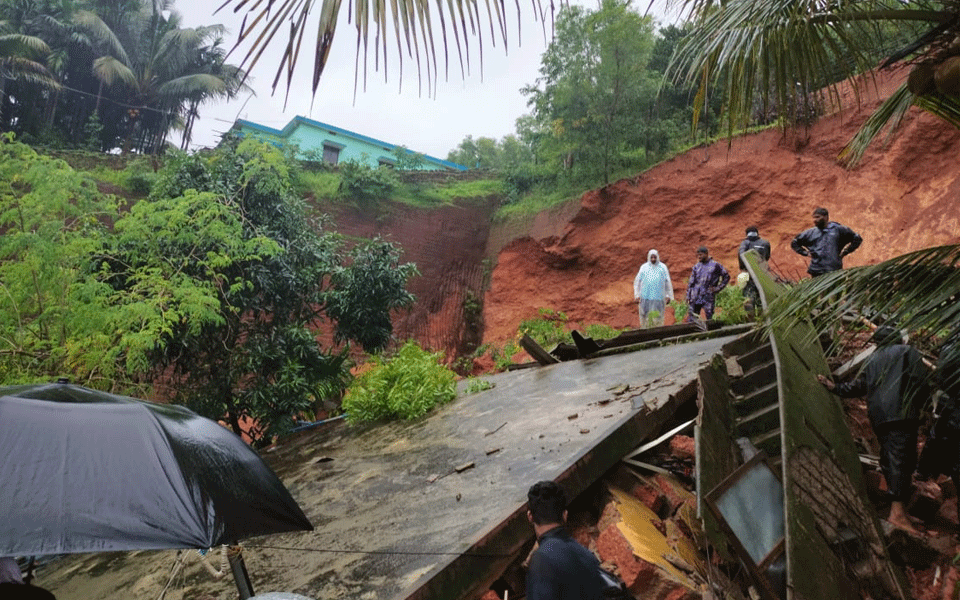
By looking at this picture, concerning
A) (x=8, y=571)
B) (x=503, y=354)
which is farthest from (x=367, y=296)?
(x=8, y=571)

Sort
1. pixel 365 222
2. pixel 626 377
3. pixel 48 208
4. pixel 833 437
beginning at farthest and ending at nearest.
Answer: pixel 365 222
pixel 48 208
pixel 626 377
pixel 833 437

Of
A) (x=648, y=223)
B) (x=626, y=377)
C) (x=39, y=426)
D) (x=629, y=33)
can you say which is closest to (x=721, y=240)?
(x=648, y=223)

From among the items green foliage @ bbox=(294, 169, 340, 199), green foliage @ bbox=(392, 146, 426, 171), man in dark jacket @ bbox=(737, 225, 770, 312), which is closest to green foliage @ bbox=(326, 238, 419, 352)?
man in dark jacket @ bbox=(737, 225, 770, 312)

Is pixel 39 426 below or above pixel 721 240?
below

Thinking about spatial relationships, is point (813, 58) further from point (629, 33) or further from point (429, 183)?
point (429, 183)

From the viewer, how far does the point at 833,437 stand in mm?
4828

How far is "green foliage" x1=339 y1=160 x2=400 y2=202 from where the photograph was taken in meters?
21.3

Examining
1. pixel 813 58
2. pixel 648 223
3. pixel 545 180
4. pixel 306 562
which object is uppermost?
pixel 545 180

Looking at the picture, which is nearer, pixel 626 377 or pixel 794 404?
Answer: pixel 794 404

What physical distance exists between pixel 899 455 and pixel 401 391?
17.0 feet

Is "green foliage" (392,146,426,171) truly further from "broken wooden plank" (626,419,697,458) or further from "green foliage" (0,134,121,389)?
"broken wooden plank" (626,419,697,458)

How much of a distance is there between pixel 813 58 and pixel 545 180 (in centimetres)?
1865

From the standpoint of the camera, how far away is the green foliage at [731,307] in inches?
388

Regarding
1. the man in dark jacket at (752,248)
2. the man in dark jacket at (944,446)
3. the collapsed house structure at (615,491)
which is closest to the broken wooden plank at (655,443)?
the collapsed house structure at (615,491)
